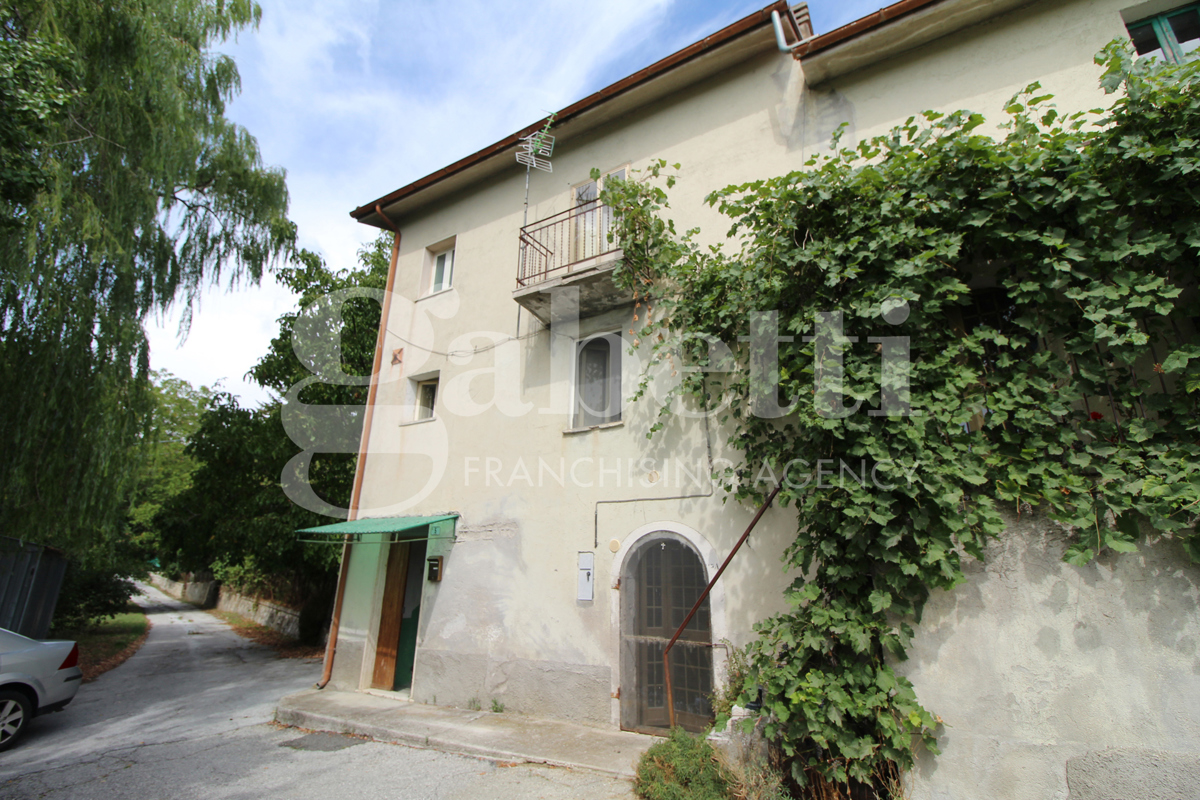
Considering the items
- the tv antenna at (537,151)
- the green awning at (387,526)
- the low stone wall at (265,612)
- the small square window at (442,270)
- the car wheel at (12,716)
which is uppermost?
the tv antenna at (537,151)

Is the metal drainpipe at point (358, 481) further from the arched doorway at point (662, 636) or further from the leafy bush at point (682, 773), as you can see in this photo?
the leafy bush at point (682, 773)

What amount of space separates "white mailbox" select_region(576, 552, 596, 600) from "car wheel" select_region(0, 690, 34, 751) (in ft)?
21.3

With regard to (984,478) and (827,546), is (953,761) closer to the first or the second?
(827,546)

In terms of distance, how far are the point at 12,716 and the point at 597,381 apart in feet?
25.9

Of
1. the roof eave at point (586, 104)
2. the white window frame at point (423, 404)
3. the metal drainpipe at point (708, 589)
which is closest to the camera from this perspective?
the metal drainpipe at point (708, 589)

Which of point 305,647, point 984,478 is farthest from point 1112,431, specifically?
point 305,647

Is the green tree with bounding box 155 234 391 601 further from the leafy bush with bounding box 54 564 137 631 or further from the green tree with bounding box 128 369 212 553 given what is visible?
the green tree with bounding box 128 369 212 553

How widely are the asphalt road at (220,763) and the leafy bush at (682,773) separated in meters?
0.30

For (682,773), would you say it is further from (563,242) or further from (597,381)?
(563,242)

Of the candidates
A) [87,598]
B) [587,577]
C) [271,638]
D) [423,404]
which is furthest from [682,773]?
[87,598]

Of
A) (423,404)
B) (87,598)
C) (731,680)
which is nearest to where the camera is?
(731,680)

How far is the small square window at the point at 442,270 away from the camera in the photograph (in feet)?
34.7

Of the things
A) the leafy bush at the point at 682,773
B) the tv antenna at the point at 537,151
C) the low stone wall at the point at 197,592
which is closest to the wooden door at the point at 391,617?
the leafy bush at the point at 682,773

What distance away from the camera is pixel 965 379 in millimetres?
4465
